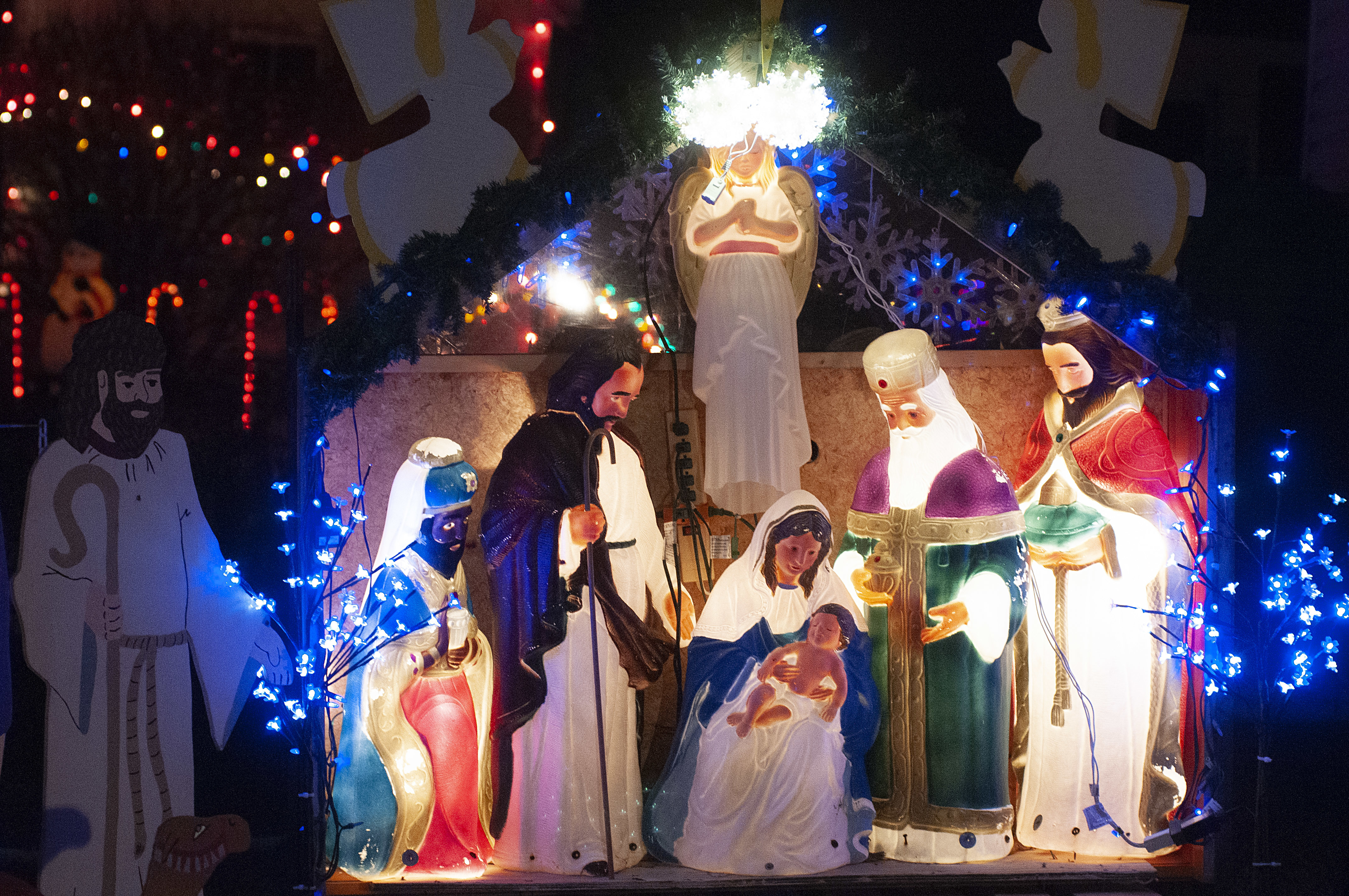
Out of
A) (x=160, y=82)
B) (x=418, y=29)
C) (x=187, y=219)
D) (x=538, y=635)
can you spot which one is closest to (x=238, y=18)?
(x=160, y=82)

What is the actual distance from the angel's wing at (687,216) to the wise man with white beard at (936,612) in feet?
2.73

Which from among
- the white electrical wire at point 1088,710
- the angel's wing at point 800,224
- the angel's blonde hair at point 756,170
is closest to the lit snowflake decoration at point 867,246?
the angel's wing at point 800,224

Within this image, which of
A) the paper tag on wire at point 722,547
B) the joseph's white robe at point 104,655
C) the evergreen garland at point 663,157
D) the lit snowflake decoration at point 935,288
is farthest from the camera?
the lit snowflake decoration at point 935,288

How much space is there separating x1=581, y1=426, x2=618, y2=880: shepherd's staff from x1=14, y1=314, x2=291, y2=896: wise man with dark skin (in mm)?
1301

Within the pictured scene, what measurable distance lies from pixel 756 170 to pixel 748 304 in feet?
1.91

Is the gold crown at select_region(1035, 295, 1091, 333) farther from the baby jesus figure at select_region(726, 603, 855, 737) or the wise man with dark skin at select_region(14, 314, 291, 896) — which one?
the wise man with dark skin at select_region(14, 314, 291, 896)

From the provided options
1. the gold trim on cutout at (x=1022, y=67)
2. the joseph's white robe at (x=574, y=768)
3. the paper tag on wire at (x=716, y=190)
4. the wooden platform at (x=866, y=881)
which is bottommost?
the wooden platform at (x=866, y=881)

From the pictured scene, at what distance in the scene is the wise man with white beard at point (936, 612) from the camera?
4176mm

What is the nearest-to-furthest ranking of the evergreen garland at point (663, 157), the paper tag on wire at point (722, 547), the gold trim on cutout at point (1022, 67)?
the evergreen garland at point (663, 157), the gold trim on cutout at point (1022, 67), the paper tag on wire at point (722, 547)

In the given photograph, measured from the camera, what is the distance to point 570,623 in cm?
416

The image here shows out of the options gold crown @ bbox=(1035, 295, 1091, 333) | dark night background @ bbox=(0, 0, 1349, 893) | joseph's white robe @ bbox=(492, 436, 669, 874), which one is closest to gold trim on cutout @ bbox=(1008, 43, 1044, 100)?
dark night background @ bbox=(0, 0, 1349, 893)

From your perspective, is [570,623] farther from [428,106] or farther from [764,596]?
[428,106]

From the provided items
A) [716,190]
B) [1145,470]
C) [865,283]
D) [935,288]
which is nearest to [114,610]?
[716,190]

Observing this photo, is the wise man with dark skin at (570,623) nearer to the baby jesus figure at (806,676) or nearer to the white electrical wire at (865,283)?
the baby jesus figure at (806,676)
